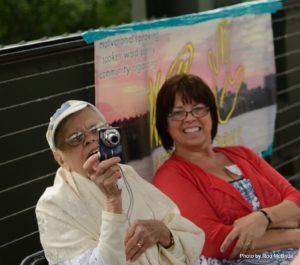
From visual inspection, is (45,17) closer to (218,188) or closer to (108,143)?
(218,188)

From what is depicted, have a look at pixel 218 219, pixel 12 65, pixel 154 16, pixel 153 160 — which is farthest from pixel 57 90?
pixel 154 16

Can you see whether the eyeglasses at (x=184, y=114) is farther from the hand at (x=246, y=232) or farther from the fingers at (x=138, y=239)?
the fingers at (x=138, y=239)

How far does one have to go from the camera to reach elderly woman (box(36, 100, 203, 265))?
2836 millimetres

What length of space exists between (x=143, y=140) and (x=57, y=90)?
588 mm

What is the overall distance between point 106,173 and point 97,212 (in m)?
0.34

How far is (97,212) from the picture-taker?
307 cm

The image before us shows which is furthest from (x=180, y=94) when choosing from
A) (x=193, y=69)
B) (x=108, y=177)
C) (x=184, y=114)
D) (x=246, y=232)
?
(x=108, y=177)

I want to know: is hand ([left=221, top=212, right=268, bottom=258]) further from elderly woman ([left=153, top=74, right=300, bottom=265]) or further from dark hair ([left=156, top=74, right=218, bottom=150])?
dark hair ([left=156, top=74, right=218, bottom=150])

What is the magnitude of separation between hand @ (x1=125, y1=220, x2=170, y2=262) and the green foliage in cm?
518

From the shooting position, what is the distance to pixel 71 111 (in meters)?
3.10

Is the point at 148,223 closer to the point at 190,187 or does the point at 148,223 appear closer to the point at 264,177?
the point at 190,187

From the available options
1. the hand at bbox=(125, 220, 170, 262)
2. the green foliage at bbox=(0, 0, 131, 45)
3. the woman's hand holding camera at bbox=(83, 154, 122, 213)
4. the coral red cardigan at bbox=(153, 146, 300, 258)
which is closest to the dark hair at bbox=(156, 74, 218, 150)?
the coral red cardigan at bbox=(153, 146, 300, 258)

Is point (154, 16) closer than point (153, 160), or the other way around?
point (153, 160)

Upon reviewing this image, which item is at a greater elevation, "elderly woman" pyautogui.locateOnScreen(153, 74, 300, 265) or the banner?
the banner
